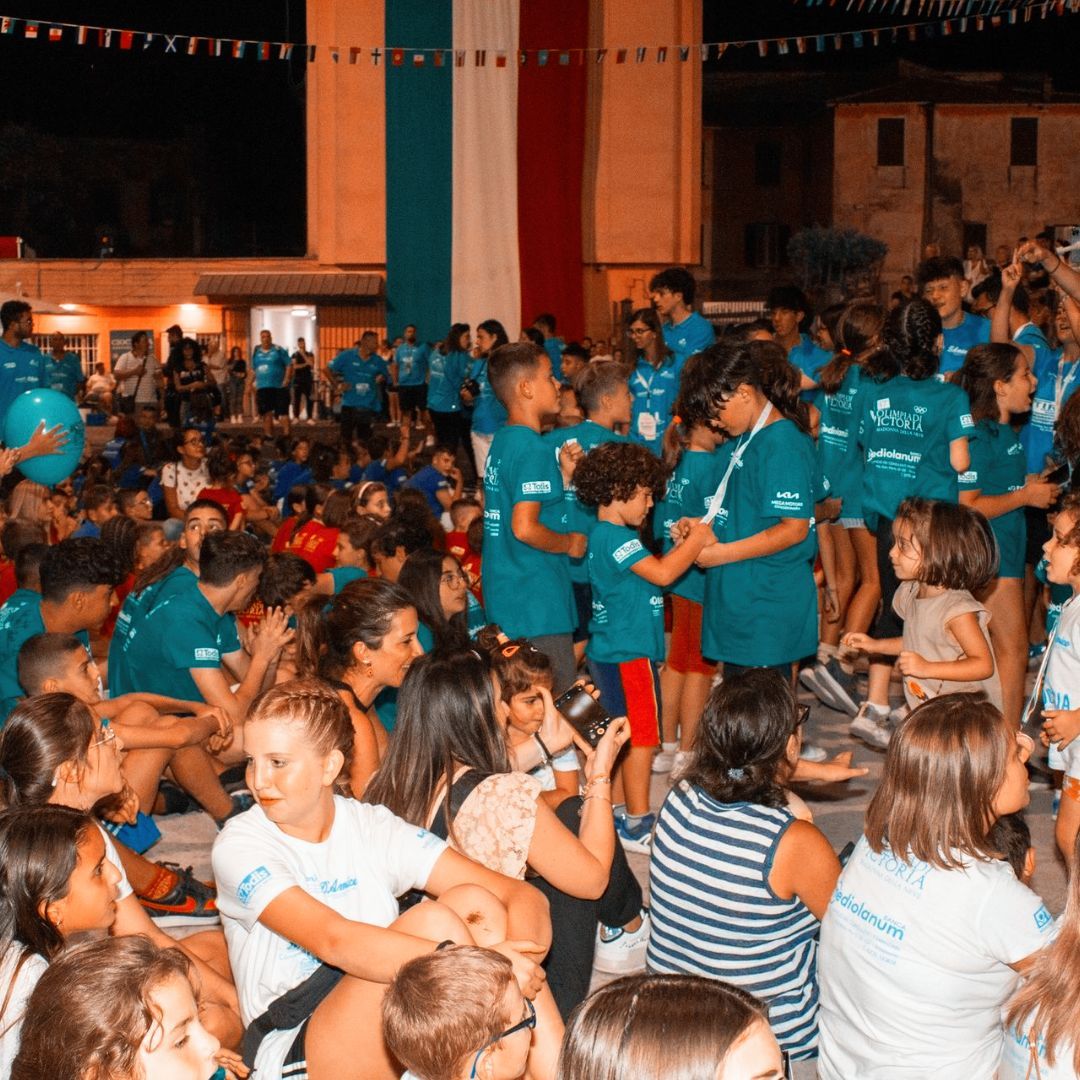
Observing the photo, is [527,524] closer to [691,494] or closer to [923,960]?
[691,494]

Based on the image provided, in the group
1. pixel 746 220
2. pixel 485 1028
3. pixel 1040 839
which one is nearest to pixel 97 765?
pixel 485 1028

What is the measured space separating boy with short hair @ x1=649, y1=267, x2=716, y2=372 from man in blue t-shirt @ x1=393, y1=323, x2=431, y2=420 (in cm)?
978

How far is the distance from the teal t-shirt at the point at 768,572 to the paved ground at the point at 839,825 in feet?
2.22

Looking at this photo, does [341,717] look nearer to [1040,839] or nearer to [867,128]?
[1040,839]

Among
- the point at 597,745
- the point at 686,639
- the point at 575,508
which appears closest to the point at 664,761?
the point at 686,639

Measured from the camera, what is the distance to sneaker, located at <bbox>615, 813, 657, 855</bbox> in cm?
514

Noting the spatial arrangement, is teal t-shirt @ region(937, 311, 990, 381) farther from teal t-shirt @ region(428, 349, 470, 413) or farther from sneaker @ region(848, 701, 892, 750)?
teal t-shirt @ region(428, 349, 470, 413)

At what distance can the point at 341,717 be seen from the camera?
3234 millimetres

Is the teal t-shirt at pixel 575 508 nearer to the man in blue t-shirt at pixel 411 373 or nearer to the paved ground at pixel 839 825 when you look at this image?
the paved ground at pixel 839 825

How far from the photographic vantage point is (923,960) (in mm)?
2861

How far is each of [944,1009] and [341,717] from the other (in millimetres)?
1366

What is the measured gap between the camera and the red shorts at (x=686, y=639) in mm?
5918

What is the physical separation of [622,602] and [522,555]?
0.51 meters

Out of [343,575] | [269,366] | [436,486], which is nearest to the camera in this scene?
[343,575]
